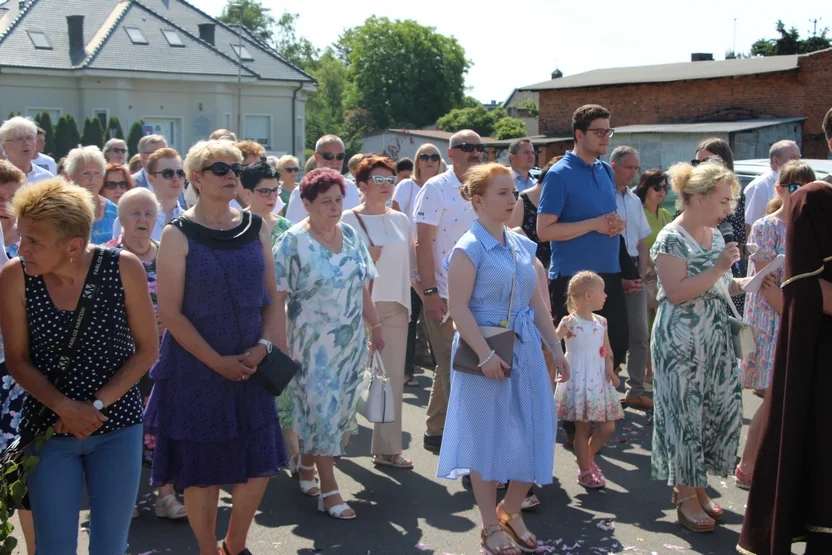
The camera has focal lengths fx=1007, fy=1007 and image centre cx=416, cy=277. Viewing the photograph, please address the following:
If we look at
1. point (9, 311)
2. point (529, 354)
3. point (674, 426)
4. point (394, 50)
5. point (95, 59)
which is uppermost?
point (394, 50)

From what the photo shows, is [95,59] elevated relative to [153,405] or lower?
elevated

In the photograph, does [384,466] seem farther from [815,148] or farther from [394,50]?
[394,50]

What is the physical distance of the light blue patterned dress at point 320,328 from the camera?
611 centimetres

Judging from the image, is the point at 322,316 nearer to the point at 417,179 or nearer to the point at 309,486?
the point at 309,486

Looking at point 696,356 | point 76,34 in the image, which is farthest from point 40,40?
point 696,356

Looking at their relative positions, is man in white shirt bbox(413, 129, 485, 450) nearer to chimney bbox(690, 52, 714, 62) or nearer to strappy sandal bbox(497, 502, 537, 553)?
strappy sandal bbox(497, 502, 537, 553)

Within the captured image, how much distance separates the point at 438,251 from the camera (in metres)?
7.53

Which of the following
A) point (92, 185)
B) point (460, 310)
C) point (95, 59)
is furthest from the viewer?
point (95, 59)

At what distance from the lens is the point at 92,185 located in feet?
25.6

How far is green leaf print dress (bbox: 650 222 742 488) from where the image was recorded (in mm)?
5777

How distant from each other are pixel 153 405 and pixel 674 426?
115 inches

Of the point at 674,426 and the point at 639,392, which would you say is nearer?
the point at 674,426

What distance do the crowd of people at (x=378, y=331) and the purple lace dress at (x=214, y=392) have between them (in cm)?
1

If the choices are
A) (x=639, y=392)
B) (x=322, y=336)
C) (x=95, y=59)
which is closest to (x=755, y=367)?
(x=639, y=392)
